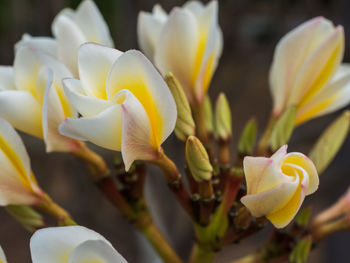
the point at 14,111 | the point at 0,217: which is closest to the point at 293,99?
the point at 14,111

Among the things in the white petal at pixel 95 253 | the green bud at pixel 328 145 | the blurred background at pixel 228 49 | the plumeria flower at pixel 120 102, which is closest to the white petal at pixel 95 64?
the plumeria flower at pixel 120 102

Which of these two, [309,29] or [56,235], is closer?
[56,235]

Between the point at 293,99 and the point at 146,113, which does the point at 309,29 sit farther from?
the point at 146,113

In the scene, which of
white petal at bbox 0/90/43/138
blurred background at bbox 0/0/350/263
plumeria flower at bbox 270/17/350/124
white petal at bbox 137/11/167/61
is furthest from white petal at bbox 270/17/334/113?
blurred background at bbox 0/0/350/263

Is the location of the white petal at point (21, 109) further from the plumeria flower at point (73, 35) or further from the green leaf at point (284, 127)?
the green leaf at point (284, 127)

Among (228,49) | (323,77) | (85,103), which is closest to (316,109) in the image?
(323,77)

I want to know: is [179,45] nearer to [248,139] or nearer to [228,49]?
[248,139]

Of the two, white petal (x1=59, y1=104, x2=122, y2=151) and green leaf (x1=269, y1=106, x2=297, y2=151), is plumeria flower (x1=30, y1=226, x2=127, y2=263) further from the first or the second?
green leaf (x1=269, y1=106, x2=297, y2=151)
